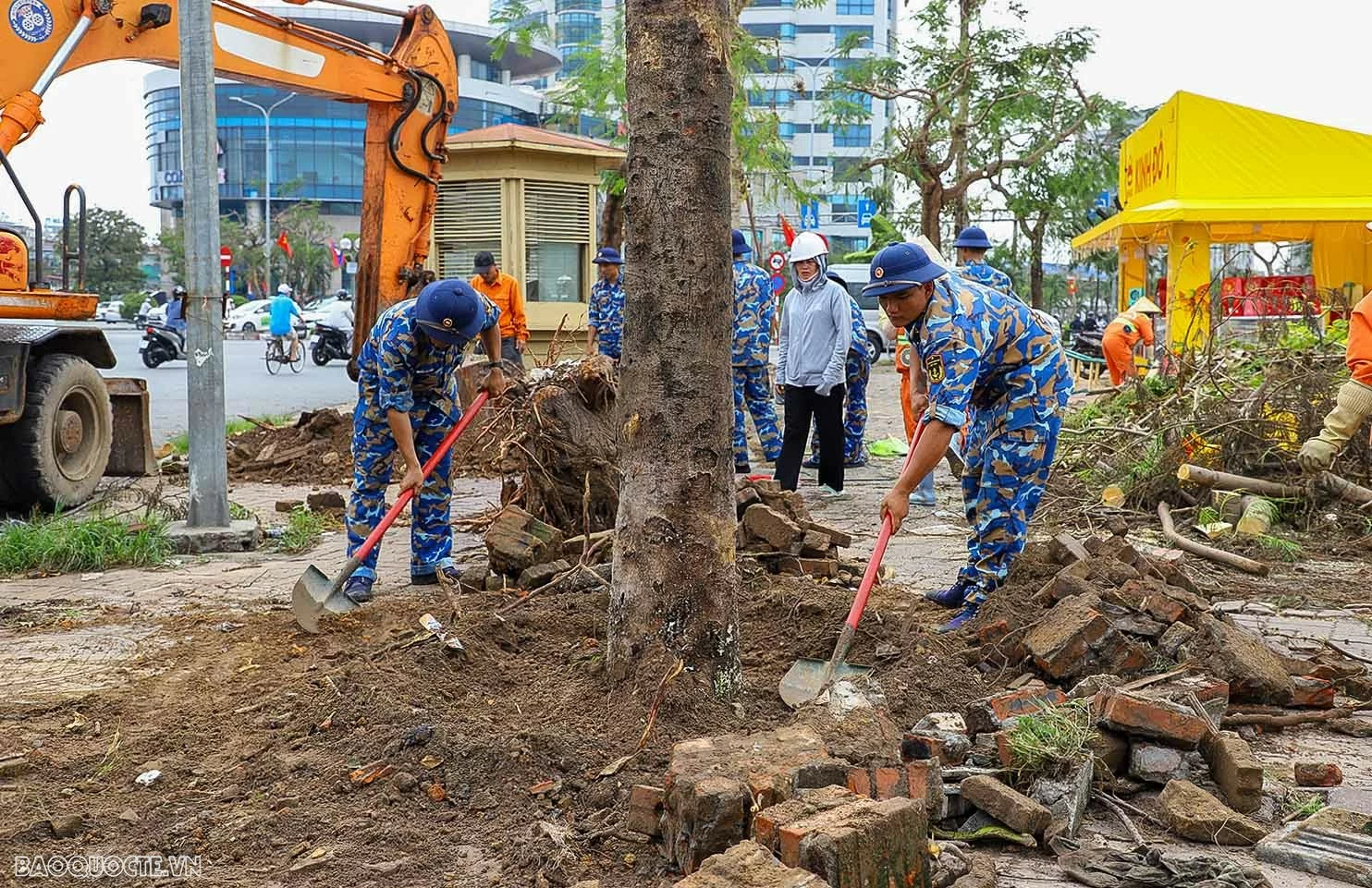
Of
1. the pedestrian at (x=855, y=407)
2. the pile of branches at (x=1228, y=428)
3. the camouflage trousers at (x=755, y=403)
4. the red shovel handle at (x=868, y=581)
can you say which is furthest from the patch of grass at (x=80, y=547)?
the pile of branches at (x=1228, y=428)

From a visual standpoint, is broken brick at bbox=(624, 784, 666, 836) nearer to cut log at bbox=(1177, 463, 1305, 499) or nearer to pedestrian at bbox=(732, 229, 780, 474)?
cut log at bbox=(1177, 463, 1305, 499)

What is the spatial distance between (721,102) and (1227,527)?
5221mm

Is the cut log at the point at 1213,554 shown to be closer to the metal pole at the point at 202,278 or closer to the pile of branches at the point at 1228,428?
the pile of branches at the point at 1228,428

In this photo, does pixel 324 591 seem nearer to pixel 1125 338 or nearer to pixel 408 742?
pixel 408 742

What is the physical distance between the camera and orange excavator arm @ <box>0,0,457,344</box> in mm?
8516

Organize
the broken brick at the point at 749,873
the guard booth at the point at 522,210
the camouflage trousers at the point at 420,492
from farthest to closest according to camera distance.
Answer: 1. the guard booth at the point at 522,210
2. the camouflage trousers at the point at 420,492
3. the broken brick at the point at 749,873

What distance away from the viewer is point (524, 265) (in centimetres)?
1614

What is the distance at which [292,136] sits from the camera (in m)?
86.2

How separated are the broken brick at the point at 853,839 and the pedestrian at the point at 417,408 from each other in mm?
3421

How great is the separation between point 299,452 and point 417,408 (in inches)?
217

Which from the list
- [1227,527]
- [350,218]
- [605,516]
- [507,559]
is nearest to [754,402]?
[605,516]

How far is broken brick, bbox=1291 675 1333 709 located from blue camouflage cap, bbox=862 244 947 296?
2.03 meters

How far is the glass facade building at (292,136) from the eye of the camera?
82938 millimetres

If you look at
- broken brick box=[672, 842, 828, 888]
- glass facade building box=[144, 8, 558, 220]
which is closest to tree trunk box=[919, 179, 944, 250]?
broken brick box=[672, 842, 828, 888]
